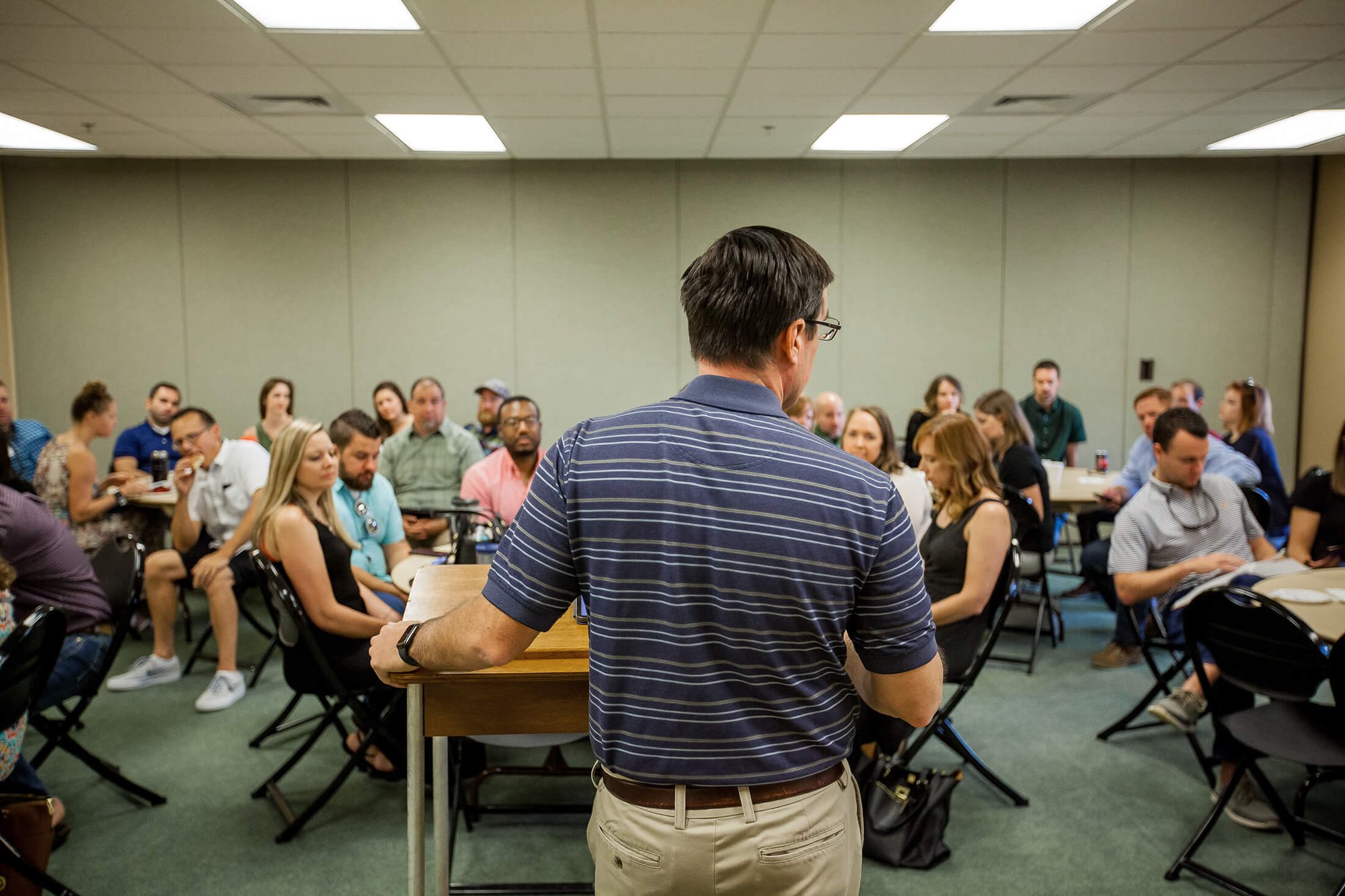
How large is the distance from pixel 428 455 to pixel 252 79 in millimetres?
2291

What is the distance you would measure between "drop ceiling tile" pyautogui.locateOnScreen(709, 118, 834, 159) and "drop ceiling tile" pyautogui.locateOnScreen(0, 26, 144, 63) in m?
3.42

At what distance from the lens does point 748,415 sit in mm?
1151

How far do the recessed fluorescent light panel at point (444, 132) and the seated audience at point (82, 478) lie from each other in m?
2.41

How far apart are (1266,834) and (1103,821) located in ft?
1.56

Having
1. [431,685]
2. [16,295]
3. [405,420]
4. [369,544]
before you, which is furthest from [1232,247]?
[16,295]

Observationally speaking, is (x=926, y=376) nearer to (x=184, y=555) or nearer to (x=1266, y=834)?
(x=1266, y=834)

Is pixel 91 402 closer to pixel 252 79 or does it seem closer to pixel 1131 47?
pixel 252 79

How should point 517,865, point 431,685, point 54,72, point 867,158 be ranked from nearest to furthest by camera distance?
point 431,685
point 517,865
point 54,72
point 867,158

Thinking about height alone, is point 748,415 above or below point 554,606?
above

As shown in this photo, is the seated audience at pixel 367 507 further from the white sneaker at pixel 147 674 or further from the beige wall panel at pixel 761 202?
the beige wall panel at pixel 761 202

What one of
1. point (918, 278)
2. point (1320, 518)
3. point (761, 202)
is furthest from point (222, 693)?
point (918, 278)

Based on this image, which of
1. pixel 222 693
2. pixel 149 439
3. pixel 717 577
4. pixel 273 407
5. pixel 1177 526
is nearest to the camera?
pixel 717 577

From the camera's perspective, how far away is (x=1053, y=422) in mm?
7070

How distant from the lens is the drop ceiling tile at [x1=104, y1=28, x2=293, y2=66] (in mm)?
4086
